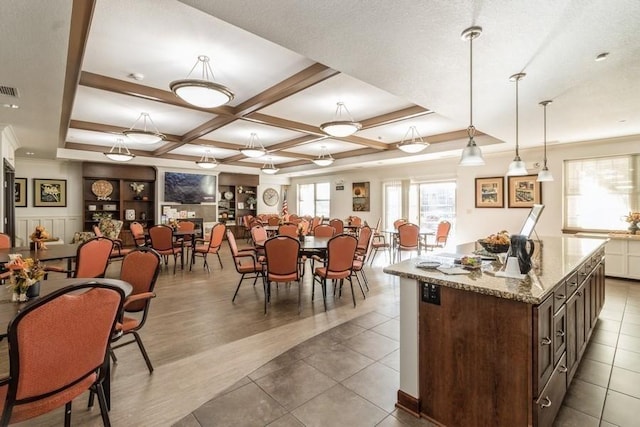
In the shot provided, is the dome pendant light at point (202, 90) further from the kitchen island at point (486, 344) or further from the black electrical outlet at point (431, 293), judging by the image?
the black electrical outlet at point (431, 293)

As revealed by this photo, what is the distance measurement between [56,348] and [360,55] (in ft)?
8.58

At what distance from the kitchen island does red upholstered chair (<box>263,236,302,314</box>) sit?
5.63 feet

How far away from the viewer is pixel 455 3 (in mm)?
1817

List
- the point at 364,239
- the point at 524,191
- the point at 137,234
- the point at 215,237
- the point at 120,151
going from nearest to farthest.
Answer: the point at 364,239 → the point at 215,237 → the point at 137,234 → the point at 524,191 → the point at 120,151

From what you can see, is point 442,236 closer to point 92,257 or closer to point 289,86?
point 289,86

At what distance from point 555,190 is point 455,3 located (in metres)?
6.05

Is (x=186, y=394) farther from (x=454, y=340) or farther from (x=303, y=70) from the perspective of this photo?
(x=303, y=70)

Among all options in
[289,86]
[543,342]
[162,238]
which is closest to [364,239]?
[289,86]

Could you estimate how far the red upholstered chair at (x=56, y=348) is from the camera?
1232mm

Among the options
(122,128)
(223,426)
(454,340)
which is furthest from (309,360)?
(122,128)

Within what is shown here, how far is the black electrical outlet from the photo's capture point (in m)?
1.86

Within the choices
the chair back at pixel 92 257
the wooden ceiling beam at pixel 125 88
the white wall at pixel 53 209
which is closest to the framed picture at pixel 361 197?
the wooden ceiling beam at pixel 125 88

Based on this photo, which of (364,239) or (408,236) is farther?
(408,236)

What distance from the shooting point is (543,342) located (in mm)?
1594
